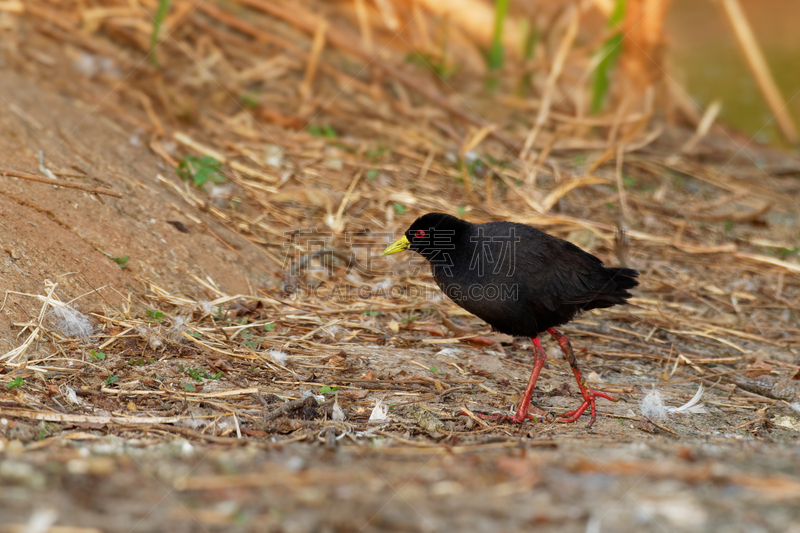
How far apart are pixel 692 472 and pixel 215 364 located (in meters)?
2.74

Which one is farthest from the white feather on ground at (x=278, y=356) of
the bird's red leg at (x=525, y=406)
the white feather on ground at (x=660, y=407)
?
the white feather on ground at (x=660, y=407)

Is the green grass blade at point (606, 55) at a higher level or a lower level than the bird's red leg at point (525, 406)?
higher

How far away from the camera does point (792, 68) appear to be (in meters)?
14.2

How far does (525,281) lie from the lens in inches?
171

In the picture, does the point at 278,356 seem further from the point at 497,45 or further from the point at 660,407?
the point at 497,45

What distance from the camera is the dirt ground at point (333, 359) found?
8.16 feet

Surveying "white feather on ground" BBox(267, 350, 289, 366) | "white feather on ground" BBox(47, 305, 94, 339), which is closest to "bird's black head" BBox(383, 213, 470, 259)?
"white feather on ground" BBox(267, 350, 289, 366)

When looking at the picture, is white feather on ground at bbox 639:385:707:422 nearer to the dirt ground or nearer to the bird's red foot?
the dirt ground

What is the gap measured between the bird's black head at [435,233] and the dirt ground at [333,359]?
2.18 ft

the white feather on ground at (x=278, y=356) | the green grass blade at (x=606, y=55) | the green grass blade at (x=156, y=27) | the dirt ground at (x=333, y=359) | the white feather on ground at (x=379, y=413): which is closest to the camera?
the dirt ground at (x=333, y=359)

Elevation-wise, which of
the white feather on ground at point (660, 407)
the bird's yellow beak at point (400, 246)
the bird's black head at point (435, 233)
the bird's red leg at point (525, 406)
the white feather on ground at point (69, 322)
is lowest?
the white feather on ground at point (69, 322)

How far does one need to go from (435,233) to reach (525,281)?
0.79m

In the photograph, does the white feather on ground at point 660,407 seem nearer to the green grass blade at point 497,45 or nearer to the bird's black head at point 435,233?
the bird's black head at point 435,233

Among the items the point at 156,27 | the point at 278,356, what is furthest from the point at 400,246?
the point at 156,27
